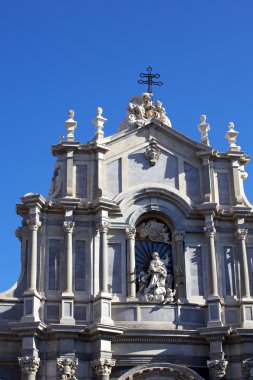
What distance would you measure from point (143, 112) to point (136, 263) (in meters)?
4.28

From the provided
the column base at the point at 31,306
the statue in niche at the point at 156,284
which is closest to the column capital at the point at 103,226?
the statue in niche at the point at 156,284

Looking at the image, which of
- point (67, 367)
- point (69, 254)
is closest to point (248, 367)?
point (67, 367)

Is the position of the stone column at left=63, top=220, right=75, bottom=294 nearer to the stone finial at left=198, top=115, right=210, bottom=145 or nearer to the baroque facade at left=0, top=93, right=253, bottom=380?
the baroque facade at left=0, top=93, right=253, bottom=380

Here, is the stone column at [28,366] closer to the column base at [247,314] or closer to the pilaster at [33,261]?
the pilaster at [33,261]

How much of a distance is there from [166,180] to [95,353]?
5.21 metres

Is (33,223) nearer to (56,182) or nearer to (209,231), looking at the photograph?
(56,182)

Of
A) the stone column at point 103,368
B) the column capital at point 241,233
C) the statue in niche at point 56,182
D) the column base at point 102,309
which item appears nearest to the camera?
the stone column at point 103,368

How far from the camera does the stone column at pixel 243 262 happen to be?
2250 cm

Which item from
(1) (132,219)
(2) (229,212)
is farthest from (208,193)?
(1) (132,219)

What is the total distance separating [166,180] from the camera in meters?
23.8

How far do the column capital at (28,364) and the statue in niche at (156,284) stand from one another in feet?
10.5

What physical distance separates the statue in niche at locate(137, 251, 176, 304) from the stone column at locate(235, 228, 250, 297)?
5.75 feet

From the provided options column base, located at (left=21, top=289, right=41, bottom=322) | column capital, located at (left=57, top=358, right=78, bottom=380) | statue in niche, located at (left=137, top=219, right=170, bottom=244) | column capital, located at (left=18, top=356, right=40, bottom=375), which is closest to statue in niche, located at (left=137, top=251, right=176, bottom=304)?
statue in niche, located at (left=137, top=219, right=170, bottom=244)

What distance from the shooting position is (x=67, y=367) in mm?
20750
